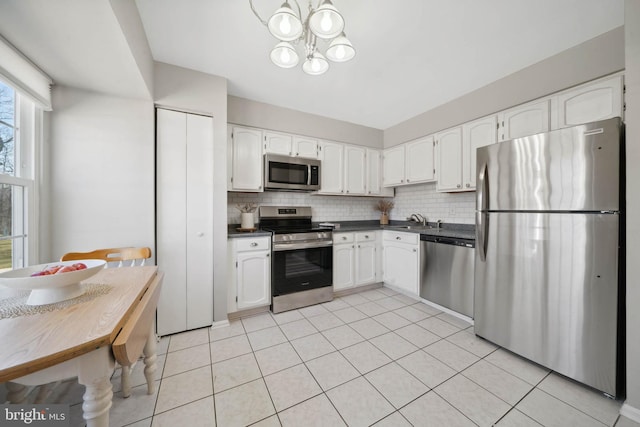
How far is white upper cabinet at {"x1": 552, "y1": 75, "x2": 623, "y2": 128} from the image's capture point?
5.76ft

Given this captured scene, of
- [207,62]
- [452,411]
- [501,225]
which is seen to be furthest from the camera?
[207,62]

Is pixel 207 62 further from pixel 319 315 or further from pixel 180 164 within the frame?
pixel 319 315

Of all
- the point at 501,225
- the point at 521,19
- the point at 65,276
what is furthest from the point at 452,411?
the point at 521,19

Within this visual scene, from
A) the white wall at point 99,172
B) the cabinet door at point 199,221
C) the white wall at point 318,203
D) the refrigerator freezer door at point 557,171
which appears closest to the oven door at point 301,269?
the cabinet door at point 199,221

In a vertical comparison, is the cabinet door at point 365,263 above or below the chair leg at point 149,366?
above

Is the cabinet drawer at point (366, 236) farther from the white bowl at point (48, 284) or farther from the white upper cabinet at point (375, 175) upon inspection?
the white bowl at point (48, 284)

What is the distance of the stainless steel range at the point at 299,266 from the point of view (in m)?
2.63

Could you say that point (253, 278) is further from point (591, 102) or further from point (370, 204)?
point (591, 102)

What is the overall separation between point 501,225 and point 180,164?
2.94 metres

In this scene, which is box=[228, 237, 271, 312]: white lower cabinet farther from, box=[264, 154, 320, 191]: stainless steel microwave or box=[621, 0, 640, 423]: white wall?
box=[621, 0, 640, 423]: white wall

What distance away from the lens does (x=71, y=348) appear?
71 centimetres

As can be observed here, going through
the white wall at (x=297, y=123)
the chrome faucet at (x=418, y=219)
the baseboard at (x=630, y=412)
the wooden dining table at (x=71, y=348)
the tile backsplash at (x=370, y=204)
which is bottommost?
the baseboard at (x=630, y=412)

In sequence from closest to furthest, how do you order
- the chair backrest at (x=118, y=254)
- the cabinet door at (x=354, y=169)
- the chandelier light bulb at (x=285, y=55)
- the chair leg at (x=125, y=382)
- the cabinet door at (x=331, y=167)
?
1. the chair leg at (x=125, y=382)
2. the chandelier light bulb at (x=285, y=55)
3. the chair backrest at (x=118, y=254)
4. the cabinet door at (x=331, y=167)
5. the cabinet door at (x=354, y=169)

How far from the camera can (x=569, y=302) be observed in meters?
1.59
